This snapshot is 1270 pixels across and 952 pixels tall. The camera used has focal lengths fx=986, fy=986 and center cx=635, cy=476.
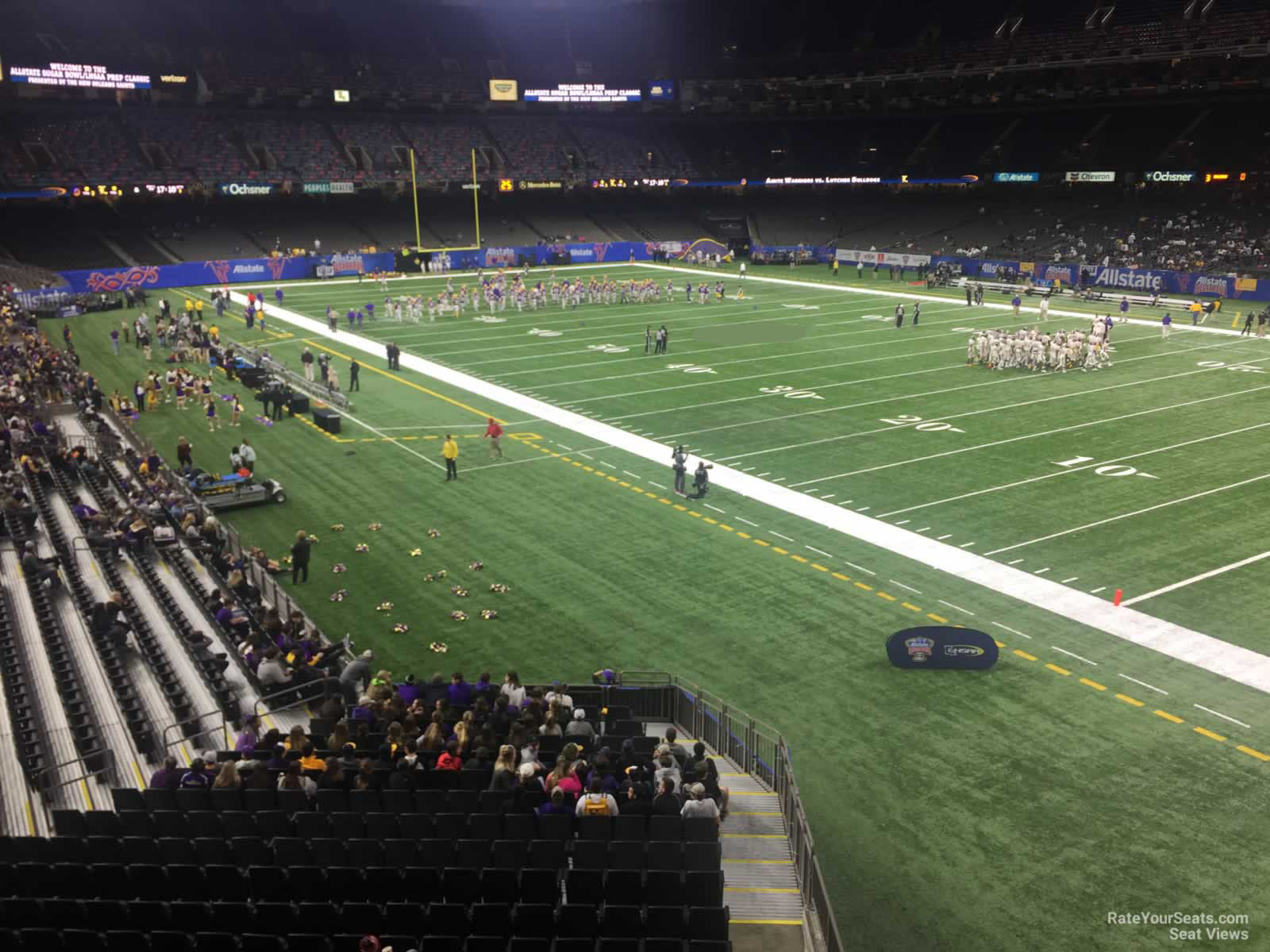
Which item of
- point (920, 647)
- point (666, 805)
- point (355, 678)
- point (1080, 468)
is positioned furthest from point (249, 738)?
point (1080, 468)

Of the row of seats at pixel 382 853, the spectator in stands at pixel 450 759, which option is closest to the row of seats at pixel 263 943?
the row of seats at pixel 382 853

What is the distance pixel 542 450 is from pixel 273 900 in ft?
58.2

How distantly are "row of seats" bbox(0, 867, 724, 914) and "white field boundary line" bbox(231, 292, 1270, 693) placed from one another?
9.89 m

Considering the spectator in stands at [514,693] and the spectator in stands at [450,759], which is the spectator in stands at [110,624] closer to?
the spectator in stands at [514,693]

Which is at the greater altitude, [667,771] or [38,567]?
[667,771]

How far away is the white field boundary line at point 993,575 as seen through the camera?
14.6 metres

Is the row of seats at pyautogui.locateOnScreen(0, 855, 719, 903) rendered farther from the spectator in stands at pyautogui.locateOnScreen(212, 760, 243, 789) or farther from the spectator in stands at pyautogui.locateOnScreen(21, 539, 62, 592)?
the spectator in stands at pyautogui.locateOnScreen(21, 539, 62, 592)

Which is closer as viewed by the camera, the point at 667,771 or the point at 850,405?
the point at 667,771

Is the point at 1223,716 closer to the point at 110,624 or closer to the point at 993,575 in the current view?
the point at 993,575

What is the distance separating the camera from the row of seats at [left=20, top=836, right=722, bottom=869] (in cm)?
872

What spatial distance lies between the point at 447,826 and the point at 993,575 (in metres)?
11.8

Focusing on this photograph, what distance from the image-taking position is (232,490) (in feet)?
71.7

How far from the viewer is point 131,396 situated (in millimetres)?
30562

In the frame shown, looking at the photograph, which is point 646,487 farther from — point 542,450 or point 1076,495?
point 1076,495
